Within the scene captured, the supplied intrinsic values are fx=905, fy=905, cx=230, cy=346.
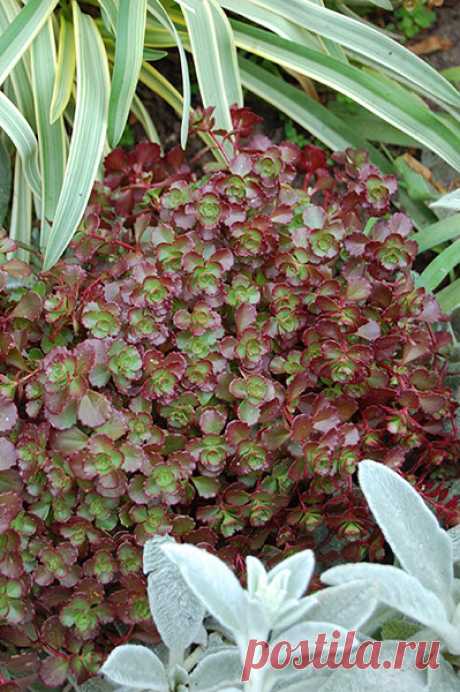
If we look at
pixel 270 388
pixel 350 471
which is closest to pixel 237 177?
pixel 270 388

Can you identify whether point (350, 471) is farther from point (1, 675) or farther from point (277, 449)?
point (1, 675)

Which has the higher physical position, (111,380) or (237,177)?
(237,177)

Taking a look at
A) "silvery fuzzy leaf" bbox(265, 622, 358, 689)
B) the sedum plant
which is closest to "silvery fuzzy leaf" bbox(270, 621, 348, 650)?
"silvery fuzzy leaf" bbox(265, 622, 358, 689)

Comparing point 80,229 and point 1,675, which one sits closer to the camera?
A: point 1,675

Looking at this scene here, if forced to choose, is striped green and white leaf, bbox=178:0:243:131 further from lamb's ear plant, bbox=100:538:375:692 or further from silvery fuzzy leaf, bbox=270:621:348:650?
silvery fuzzy leaf, bbox=270:621:348:650

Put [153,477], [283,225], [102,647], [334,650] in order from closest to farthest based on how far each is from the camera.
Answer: [334,650] → [153,477] → [102,647] → [283,225]

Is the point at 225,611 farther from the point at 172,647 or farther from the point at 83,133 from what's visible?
the point at 83,133

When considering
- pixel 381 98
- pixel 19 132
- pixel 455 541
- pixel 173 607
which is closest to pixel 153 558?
pixel 173 607
